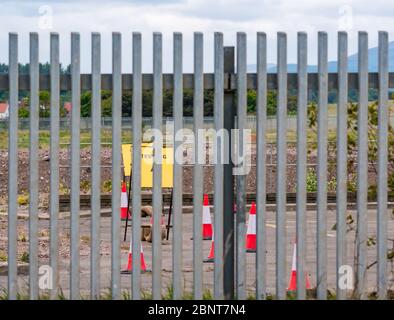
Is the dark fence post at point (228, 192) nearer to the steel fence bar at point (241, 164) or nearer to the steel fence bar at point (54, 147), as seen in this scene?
the steel fence bar at point (241, 164)

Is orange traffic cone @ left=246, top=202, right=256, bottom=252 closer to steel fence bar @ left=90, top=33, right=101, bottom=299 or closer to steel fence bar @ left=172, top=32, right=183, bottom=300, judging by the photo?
steel fence bar @ left=172, top=32, right=183, bottom=300

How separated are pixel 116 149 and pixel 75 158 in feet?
1.06

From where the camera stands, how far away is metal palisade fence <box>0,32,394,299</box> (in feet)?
28.2

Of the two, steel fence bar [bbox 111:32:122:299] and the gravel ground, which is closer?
steel fence bar [bbox 111:32:122:299]

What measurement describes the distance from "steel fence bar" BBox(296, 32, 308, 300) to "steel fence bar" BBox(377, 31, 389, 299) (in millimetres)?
602

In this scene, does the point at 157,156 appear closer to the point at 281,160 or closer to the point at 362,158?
the point at 281,160

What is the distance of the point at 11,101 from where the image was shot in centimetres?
860

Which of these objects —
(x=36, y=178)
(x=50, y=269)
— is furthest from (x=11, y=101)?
(x=50, y=269)

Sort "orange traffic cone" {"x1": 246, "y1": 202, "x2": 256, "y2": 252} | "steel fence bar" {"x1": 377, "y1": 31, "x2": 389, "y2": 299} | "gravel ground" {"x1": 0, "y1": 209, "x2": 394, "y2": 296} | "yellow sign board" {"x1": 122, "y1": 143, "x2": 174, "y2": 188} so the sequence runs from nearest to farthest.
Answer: "steel fence bar" {"x1": 377, "y1": 31, "x2": 389, "y2": 299} → "gravel ground" {"x1": 0, "y1": 209, "x2": 394, "y2": 296} → "yellow sign board" {"x1": 122, "y1": 143, "x2": 174, "y2": 188} → "orange traffic cone" {"x1": 246, "y1": 202, "x2": 256, "y2": 252}

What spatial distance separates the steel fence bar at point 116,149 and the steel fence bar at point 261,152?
3.48ft

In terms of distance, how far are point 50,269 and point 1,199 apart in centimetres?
1929

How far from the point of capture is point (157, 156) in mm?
8711

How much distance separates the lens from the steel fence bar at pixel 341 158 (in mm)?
8742

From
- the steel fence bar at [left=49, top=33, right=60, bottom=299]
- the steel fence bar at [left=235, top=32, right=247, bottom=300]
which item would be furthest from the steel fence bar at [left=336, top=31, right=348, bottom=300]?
the steel fence bar at [left=49, top=33, right=60, bottom=299]
